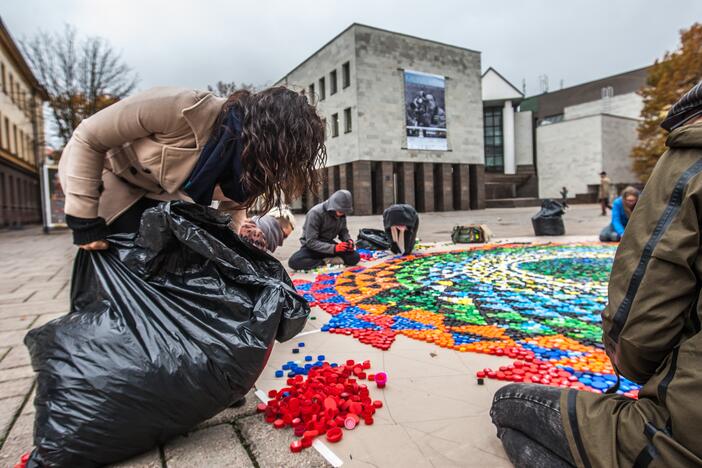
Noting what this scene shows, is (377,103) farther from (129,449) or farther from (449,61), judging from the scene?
(129,449)

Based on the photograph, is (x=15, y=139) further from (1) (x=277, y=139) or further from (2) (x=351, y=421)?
(2) (x=351, y=421)

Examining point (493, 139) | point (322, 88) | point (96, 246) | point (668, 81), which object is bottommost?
point (96, 246)

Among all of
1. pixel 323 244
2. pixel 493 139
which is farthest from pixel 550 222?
pixel 493 139

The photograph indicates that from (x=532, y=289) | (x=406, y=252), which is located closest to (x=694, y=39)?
(x=406, y=252)

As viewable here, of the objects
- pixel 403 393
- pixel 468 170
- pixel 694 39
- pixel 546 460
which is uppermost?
pixel 694 39

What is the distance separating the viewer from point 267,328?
69.2 inches

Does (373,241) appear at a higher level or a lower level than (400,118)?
lower

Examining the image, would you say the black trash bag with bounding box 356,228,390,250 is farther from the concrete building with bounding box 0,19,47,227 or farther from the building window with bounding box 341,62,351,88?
the concrete building with bounding box 0,19,47,227

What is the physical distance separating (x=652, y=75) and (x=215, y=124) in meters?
32.8

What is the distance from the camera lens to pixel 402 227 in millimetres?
7602

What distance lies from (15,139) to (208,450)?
35490 mm

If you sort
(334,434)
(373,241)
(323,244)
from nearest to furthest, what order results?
(334,434) → (323,244) → (373,241)

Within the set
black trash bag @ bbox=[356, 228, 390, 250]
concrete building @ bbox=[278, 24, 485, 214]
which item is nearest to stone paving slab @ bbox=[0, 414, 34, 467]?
black trash bag @ bbox=[356, 228, 390, 250]

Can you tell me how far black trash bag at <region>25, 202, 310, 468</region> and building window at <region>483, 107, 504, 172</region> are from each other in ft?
136
